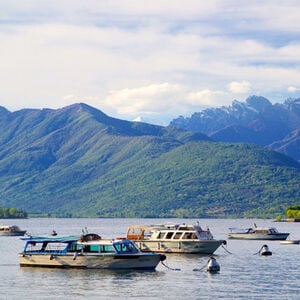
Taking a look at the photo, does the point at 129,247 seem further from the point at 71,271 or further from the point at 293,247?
the point at 293,247

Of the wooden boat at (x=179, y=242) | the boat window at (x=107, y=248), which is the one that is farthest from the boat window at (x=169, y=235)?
the boat window at (x=107, y=248)

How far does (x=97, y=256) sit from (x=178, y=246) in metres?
36.1

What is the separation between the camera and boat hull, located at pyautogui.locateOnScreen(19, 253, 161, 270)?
357 feet

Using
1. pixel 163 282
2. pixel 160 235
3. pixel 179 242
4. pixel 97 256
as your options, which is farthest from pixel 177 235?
pixel 163 282

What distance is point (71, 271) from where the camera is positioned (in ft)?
360

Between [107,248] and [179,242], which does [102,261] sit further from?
[179,242]

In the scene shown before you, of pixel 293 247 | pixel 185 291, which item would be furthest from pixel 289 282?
pixel 293 247

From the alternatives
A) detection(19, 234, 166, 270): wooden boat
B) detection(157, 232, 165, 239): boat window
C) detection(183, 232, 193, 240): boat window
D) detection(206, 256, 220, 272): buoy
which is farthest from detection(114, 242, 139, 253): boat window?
detection(183, 232, 193, 240): boat window

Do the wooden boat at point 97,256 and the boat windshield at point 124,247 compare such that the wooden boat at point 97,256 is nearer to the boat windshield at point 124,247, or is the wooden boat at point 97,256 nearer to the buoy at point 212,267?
the boat windshield at point 124,247

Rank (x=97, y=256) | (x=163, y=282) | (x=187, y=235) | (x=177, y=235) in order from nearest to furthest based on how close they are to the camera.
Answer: (x=163, y=282) → (x=97, y=256) → (x=187, y=235) → (x=177, y=235)

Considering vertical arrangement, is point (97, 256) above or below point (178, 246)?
below

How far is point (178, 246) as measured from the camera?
14400 cm

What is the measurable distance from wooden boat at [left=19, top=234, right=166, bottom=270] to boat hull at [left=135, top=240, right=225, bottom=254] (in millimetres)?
29723

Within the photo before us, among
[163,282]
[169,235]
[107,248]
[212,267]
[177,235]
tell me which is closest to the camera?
[163,282]
